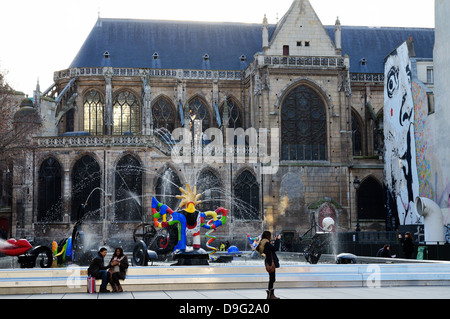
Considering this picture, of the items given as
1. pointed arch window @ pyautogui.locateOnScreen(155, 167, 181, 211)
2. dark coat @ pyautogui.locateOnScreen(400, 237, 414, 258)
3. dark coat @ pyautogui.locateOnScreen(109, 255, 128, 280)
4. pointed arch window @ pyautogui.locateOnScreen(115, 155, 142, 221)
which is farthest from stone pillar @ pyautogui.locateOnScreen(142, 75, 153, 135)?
dark coat @ pyautogui.locateOnScreen(109, 255, 128, 280)

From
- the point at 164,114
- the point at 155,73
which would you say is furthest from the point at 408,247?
the point at 155,73

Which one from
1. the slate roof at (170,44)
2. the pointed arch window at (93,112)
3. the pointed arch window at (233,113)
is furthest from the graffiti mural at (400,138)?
the pointed arch window at (93,112)

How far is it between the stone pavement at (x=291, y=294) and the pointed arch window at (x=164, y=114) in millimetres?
37477

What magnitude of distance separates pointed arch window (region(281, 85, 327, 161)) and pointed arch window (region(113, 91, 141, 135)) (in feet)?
38.2

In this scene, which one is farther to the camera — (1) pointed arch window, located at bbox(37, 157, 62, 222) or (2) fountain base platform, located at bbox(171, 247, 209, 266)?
(1) pointed arch window, located at bbox(37, 157, 62, 222)

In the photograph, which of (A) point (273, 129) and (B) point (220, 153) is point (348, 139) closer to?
(A) point (273, 129)

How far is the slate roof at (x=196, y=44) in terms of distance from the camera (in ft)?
183

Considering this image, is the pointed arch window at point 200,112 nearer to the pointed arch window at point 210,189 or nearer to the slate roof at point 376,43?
the pointed arch window at point 210,189

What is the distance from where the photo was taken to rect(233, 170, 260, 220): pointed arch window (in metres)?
47.8

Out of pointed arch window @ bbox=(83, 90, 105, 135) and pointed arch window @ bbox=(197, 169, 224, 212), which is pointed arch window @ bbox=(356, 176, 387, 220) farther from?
pointed arch window @ bbox=(83, 90, 105, 135)

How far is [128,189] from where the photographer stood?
44594 millimetres
